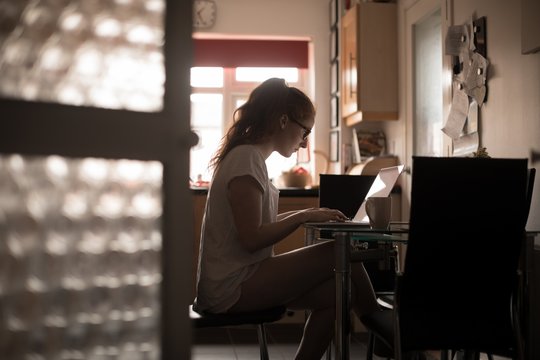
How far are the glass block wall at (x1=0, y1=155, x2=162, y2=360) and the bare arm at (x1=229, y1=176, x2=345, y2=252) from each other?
3.08 ft

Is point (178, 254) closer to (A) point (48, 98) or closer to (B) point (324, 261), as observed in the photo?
(A) point (48, 98)

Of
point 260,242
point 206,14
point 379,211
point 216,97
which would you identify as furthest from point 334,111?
point 260,242

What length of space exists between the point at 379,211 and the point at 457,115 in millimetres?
1449

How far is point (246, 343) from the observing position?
3.89 meters

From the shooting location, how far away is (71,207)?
3.20 ft

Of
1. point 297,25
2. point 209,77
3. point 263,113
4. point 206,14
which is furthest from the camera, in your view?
point 209,77

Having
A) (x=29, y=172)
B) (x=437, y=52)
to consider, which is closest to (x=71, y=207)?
(x=29, y=172)

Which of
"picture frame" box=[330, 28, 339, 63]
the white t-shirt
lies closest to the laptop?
the white t-shirt

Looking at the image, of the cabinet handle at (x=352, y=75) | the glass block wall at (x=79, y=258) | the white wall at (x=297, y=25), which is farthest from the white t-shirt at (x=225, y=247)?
the white wall at (x=297, y=25)

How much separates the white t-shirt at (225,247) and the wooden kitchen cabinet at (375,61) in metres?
2.67

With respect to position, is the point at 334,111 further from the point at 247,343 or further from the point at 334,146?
the point at 247,343

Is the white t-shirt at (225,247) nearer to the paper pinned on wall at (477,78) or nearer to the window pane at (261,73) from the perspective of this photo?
the paper pinned on wall at (477,78)

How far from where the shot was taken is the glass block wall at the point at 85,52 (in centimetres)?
92

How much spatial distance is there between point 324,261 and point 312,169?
4088mm
